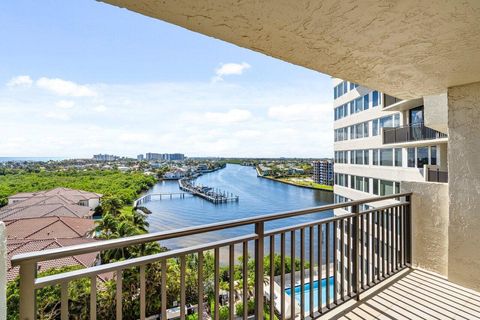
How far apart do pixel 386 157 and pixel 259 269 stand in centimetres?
1628

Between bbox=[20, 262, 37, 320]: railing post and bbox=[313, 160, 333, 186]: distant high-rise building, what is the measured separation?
56962 mm

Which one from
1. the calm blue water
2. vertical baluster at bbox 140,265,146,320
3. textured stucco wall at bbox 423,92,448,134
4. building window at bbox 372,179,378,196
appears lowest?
the calm blue water

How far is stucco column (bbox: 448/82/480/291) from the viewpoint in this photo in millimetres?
2664

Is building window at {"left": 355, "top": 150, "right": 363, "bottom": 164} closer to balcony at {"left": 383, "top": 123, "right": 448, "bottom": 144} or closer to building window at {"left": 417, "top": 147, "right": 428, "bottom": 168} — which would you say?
balcony at {"left": 383, "top": 123, "right": 448, "bottom": 144}

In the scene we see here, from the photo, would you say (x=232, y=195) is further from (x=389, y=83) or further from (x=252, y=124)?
(x=389, y=83)

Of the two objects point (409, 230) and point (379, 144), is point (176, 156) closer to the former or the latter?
point (379, 144)

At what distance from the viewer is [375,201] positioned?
104 inches

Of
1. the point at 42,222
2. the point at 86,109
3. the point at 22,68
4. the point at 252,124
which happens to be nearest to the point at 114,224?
the point at 42,222

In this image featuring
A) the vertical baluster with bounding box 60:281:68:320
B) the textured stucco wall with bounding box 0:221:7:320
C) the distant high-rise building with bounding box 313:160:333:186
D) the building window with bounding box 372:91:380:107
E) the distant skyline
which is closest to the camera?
the textured stucco wall with bounding box 0:221:7:320

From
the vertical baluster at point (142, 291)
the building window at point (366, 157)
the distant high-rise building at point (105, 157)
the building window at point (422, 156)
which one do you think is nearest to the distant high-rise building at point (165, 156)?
the distant high-rise building at point (105, 157)

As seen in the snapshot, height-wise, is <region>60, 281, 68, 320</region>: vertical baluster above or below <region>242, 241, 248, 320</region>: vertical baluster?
above

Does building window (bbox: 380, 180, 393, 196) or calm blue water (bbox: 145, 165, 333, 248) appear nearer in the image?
building window (bbox: 380, 180, 393, 196)

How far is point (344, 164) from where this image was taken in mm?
20078

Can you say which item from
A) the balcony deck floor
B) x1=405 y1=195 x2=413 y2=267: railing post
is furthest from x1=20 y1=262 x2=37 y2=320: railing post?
x1=405 y1=195 x2=413 y2=267: railing post
